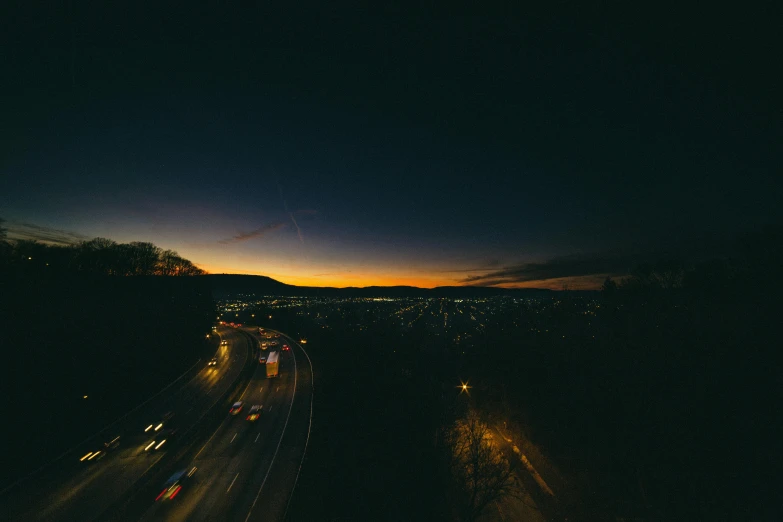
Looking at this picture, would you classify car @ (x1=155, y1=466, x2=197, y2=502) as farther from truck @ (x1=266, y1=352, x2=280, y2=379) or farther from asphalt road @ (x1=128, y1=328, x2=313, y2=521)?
truck @ (x1=266, y1=352, x2=280, y2=379)

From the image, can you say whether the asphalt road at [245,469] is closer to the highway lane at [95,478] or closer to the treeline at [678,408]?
the highway lane at [95,478]

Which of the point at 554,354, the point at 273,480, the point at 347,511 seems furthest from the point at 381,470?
the point at 554,354

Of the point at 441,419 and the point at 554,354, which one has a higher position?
the point at 554,354

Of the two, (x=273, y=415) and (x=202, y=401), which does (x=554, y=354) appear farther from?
(x=202, y=401)

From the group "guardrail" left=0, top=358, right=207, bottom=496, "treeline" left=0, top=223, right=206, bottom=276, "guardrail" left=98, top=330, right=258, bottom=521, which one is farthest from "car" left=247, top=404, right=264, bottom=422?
"treeline" left=0, top=223, right=206, bottom=276

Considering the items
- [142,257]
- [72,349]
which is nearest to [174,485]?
[72,349]

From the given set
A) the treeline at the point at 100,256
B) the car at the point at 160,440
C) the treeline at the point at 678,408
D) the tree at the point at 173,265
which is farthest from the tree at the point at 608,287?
the tree at the point at 173,265
